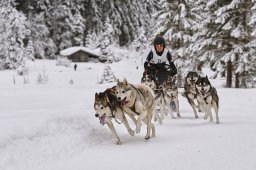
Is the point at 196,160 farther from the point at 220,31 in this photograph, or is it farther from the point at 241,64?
the point at 220,31

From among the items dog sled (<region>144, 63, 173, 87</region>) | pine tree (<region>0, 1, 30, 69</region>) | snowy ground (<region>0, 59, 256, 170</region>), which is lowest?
snowy ground (<region>0, 59, 256, 170</region>)

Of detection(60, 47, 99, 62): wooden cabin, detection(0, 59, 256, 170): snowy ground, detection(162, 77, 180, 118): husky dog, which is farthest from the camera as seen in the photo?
detection(60, 47, 99, 62): wooden cabin

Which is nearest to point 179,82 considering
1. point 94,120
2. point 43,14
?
point 94,120

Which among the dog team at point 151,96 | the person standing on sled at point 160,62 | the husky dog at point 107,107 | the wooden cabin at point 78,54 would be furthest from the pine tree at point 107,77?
the husky dog at point 107,107

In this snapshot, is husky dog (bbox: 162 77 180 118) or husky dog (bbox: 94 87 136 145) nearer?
husky dog (bbox: 94 87 136 145)

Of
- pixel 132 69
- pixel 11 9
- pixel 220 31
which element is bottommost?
pixel 132 69

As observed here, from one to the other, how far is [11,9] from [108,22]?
20.5m

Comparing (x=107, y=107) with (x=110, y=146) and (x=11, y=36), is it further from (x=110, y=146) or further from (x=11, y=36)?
(x=11, y=36)

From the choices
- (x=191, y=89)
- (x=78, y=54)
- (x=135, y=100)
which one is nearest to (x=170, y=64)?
(x=191, y=89)

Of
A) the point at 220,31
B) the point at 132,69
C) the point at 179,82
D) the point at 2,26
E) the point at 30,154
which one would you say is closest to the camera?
the point at 30,154

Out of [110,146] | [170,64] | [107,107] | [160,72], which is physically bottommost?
[110,146]

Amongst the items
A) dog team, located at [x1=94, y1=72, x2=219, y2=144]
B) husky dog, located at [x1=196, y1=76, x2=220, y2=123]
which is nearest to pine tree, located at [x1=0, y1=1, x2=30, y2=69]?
husky dog, located at [x1=196, y1=76, x2=220, y2=123]

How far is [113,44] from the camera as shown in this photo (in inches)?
2557

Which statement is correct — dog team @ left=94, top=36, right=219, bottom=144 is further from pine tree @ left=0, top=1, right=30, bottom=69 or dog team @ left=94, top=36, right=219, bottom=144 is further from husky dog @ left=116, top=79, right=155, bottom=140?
pine tree @ left=0, top=1, right=30, bottom=69
